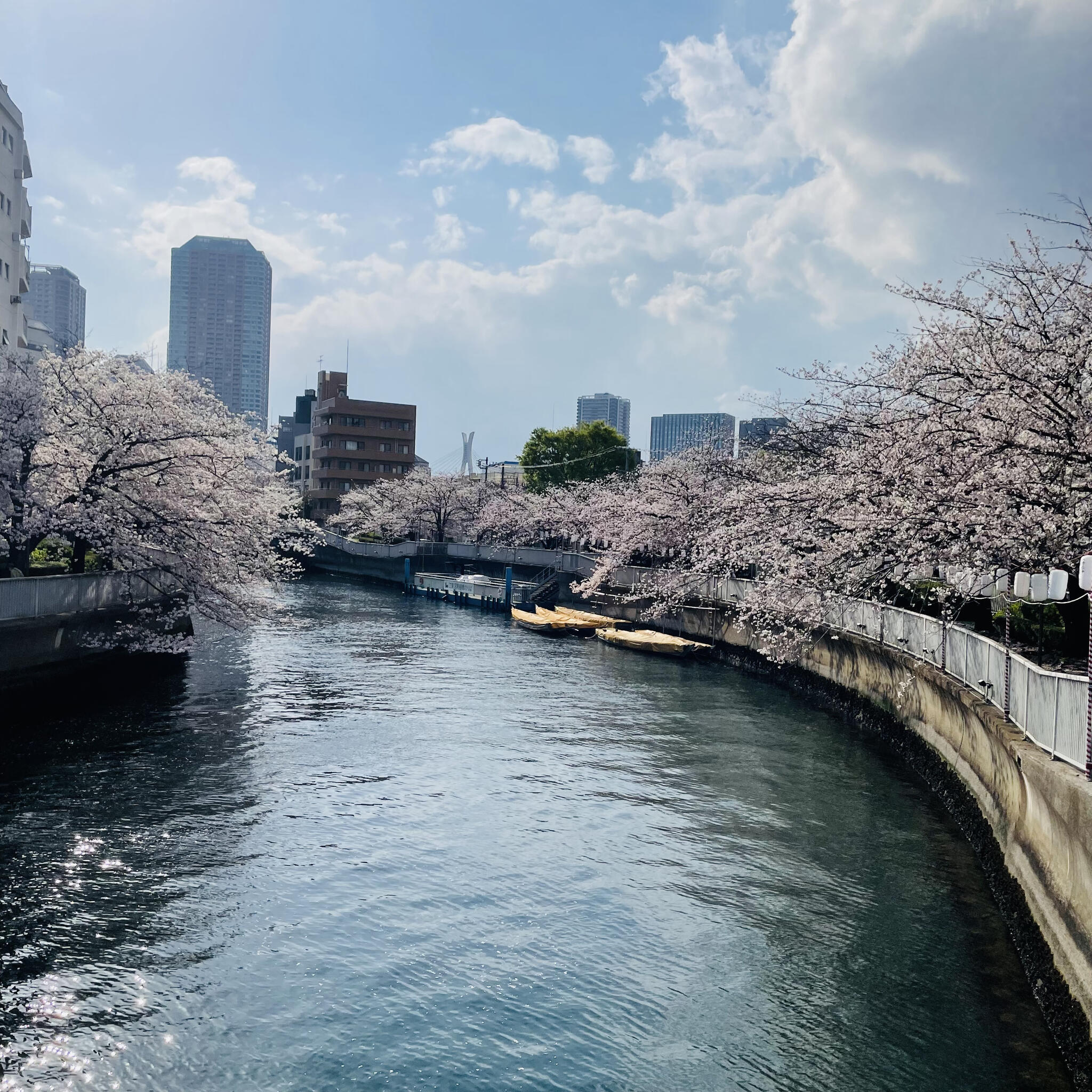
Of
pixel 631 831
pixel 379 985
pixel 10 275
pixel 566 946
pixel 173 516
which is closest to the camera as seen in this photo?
pixel 379 985

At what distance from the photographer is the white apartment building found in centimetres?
5853

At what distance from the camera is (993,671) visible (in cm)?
1636

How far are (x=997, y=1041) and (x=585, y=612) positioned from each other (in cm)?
4562

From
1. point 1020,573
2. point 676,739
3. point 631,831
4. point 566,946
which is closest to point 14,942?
point 566,946

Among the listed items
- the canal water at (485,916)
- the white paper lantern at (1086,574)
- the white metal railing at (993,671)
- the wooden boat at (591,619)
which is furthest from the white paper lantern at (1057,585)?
the wooden boat at (591,619)

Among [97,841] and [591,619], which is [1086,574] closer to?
[97,841]

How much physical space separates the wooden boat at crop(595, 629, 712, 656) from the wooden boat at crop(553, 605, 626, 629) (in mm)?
4531

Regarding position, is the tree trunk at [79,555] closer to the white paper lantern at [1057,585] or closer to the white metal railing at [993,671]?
the white metal railing at [993,671]

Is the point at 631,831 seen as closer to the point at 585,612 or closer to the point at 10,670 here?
the point at 10,670

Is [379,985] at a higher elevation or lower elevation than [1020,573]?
lower

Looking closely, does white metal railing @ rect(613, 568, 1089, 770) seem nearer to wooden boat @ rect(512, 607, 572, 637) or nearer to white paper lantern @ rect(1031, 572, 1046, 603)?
white paper lantern @ rect(1031, 572, 1046, 603)

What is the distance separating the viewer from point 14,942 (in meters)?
12.3

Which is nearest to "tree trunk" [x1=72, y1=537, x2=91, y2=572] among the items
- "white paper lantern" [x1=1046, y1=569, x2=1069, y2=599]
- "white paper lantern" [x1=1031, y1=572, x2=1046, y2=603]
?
"white paper lantern" [x1=1031, y1=572, x2=1046, y2=603]

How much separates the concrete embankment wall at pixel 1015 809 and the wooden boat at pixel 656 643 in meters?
13.5
